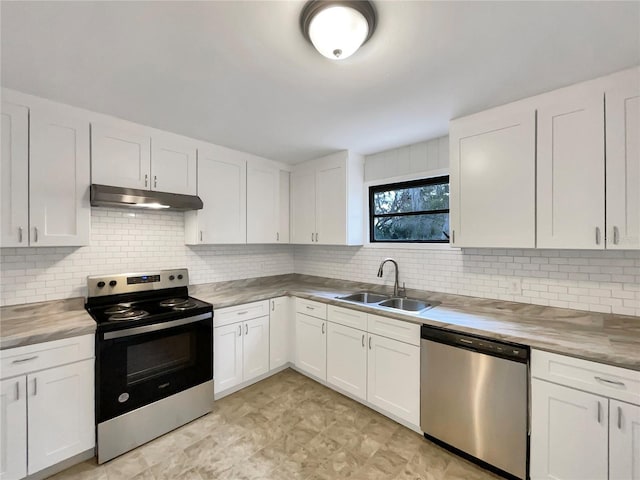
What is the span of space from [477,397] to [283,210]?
2766mm

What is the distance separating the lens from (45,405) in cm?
175

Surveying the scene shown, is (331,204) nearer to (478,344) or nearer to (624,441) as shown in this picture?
(478,344)

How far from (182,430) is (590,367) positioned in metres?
2.78

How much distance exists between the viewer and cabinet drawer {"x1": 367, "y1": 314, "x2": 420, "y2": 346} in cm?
217

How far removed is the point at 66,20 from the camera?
1.26 m

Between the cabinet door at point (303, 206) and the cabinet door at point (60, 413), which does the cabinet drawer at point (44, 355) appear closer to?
the cabinet door at point (60, 413)

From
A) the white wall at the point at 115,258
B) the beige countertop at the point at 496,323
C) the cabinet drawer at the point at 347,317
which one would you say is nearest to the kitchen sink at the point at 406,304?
the beige countertop at the point at 496,323

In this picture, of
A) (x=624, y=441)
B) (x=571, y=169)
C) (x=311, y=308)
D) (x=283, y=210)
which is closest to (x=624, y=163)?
(x=571, y=169)

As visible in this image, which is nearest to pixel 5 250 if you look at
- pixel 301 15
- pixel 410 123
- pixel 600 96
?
pixel 301 15

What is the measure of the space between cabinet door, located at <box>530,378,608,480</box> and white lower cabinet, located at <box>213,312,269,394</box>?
2299mm

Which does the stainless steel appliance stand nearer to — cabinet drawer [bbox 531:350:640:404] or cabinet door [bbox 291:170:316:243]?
cabinet door [bbox 291:170:316:243]

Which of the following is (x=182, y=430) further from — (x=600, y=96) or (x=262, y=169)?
(x=600, y=96)

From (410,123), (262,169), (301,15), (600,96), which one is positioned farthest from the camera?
(262,169)

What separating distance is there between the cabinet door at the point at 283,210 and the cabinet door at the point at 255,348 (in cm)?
109
